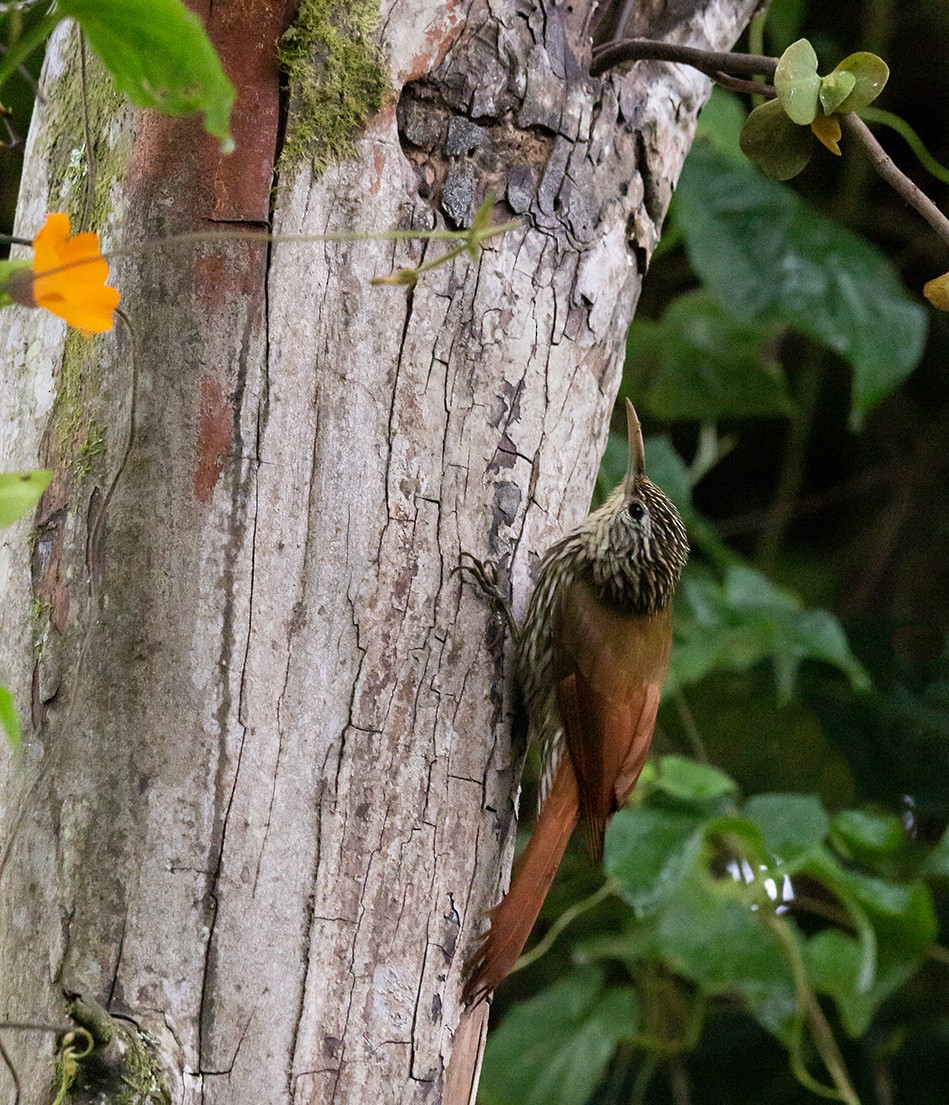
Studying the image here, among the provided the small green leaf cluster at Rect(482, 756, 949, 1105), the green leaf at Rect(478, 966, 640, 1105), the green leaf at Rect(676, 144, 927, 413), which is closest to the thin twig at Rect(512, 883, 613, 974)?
the small green leaf cluster at Rect(482, 756, 949, 1105)

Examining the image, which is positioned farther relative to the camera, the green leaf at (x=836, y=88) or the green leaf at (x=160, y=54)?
the green leaf at (x=836, y=88)

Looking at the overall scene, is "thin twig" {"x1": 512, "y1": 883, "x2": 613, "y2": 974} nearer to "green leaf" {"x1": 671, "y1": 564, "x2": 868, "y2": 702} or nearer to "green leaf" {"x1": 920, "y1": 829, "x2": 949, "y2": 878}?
"green leaf" {"x1": 671, "y1": 564, "x2": 868, "y2": 702}

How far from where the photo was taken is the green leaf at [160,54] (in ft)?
3.66

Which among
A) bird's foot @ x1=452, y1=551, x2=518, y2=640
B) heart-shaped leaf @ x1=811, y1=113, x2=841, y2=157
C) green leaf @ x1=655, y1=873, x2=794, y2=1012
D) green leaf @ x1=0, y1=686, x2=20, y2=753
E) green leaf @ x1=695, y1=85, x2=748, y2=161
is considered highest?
green leaf @ x1=695, y1=85, x2=748, y2=161

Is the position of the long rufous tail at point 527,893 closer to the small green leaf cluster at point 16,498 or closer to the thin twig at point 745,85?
the small green leaf cluster at point 16,498

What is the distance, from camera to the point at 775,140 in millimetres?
1638

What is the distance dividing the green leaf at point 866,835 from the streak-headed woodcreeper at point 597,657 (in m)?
0.61

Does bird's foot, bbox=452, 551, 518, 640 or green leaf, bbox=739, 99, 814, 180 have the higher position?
green leaf, bbox=739, 99, 814, 180

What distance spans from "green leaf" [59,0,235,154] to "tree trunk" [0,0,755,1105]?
34cm

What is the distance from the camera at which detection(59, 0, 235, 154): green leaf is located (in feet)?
3.66

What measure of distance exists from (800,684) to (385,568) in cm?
201

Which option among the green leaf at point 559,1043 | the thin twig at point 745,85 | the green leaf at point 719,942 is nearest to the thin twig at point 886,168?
the thin twig at point 745,85

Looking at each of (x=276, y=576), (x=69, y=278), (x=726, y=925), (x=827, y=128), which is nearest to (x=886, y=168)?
(x=827, y=128)

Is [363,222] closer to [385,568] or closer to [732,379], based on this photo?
[385,568]
